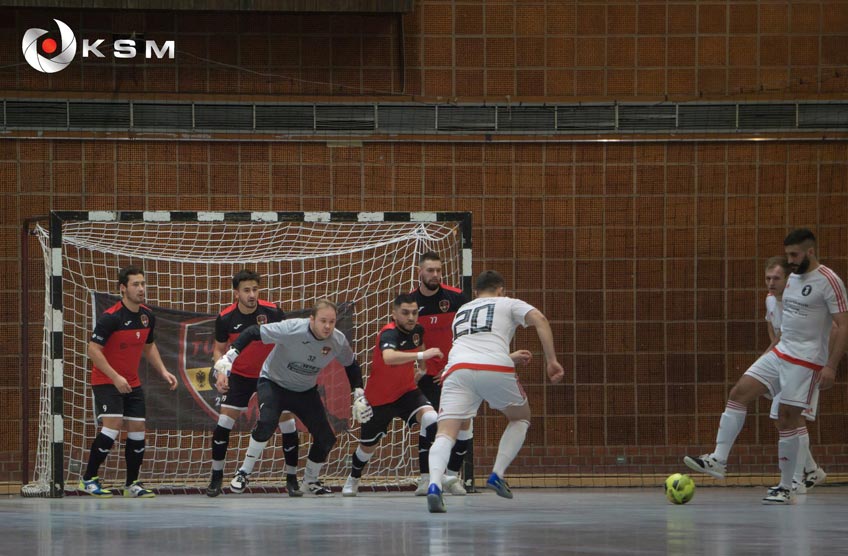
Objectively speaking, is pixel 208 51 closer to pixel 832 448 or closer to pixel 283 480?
pixel 283 480

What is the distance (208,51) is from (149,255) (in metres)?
2.38

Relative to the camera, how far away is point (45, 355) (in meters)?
13.1

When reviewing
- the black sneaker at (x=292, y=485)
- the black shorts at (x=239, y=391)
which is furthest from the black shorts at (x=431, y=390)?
the black shorts at (x=239, y=391)

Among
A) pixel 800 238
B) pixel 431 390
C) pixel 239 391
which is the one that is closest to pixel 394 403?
pixel 431 390

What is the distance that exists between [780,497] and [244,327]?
4907mm

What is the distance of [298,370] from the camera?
11.2 metres

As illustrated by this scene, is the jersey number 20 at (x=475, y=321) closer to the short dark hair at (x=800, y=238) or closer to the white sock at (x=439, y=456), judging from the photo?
the white sock at (x=439, y=456)

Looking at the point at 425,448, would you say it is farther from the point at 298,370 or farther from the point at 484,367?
the point at 484,367

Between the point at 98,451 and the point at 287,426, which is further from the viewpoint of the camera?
the point at 287,426

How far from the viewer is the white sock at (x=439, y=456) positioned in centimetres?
904

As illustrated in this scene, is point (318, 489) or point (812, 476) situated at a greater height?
point (812, 476)

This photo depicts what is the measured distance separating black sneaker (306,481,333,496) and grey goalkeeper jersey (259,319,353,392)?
97cm

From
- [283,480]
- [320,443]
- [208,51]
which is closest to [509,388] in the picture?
[320,443]

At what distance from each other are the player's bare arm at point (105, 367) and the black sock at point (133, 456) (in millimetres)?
507
